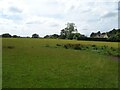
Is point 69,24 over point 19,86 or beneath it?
over

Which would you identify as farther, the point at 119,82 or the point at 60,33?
the point at 60,33

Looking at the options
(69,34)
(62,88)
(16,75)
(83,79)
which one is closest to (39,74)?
(16,75)

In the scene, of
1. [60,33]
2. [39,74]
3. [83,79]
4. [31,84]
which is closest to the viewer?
[31,84]

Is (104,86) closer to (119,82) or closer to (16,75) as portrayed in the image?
(119,82)

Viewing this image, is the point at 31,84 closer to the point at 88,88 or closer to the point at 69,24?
the point at 88,88

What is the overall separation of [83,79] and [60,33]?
15153 cm

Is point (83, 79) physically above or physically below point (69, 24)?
below

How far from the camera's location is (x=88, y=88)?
13898 mm

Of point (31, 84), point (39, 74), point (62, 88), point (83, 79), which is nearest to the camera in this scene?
point (62, 88)

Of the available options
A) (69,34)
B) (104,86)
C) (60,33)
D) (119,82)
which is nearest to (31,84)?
(104,86)

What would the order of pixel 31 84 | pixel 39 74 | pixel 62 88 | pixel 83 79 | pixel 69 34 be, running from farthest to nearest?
pixel 69 34, pixel 39 74, pixel 83 79, pixel 31 84, pixel 62 88

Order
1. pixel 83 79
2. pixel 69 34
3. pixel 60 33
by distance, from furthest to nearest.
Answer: pixel 60 33, pixel 69 34, pixel 83 79

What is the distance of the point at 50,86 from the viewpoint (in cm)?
1417

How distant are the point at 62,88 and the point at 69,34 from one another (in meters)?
143
